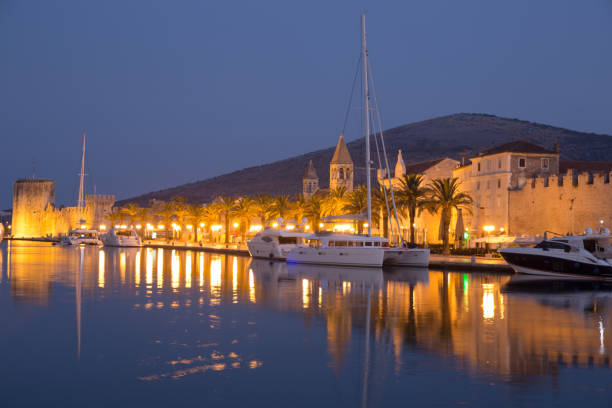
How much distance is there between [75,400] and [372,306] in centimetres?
1169

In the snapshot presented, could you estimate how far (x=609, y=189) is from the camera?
4084 centimetres

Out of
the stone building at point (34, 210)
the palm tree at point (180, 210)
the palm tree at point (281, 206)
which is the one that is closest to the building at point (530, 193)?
the palm tree at point (281, 206)

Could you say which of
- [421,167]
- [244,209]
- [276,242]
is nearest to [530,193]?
[276,242]

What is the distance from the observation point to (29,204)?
135 metres

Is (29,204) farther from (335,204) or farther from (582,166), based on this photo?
(582,166)

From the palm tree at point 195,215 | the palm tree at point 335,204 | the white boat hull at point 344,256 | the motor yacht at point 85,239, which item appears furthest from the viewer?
the motor yacht at point 85,239

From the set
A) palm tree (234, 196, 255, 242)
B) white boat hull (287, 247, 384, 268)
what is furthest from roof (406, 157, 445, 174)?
white boat hull (287, 247, 384, 268)

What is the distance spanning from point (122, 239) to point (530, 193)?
4505 centimetres

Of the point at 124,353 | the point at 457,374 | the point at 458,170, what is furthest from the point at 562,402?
the point at 458,170

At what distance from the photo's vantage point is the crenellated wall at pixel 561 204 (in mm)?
41438

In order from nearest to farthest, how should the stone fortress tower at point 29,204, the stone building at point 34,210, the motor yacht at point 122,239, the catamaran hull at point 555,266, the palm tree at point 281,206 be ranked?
the catamaran hull at point 555,266
the palm tree at point 281,206
the motor yacht at point 122,239
the stone building at point 34,210
the stone fortress tower at point 29,204

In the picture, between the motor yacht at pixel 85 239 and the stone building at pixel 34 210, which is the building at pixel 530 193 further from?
the stone building at pixel 34 210

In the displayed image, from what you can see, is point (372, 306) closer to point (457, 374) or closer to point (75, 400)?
point (457, 374)

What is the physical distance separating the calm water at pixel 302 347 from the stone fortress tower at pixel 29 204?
116 m
